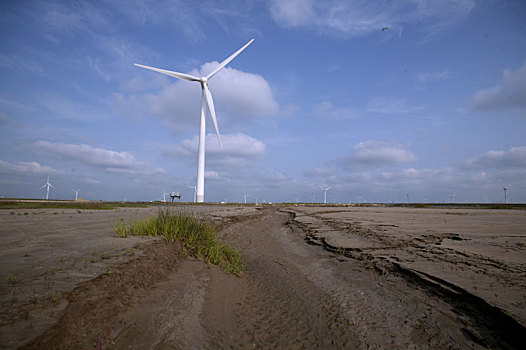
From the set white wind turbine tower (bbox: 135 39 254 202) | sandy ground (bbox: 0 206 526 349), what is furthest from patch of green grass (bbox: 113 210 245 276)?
white wind turbine tower (bbox: 135 39 254 202)

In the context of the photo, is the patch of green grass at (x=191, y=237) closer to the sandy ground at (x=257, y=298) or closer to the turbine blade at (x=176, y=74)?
the sandy ground at (x=257, y=298)

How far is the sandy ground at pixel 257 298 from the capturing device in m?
3.43

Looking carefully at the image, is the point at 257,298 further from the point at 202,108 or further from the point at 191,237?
the point at 202,108

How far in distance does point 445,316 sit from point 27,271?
6.54 m

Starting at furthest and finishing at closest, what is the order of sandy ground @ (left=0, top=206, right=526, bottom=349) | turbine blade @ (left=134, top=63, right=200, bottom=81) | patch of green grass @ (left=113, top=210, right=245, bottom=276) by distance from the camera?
turbine blade @ (left=134, top=63, right=200, bottom=81)
patch of green grass @ (left=113, top=210, right=245, bottom=276)
sandy ground @ (left=0, top=206, right=526, bottom=349)

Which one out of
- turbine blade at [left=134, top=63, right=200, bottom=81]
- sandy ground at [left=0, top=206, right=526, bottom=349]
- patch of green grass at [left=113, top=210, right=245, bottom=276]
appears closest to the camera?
sandy ground at [left=0, top=206, right=526, bottom=349]

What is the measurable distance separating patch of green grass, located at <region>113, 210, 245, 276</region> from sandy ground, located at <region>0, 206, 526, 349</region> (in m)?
0.52

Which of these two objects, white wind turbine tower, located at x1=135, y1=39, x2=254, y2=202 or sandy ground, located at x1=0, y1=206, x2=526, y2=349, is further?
white wind turbine tower, located at x1=135, y1=39, x2=254, y2=202

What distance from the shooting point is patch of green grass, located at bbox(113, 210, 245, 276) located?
7.75 metres

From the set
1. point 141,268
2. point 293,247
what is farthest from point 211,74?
point 141,268

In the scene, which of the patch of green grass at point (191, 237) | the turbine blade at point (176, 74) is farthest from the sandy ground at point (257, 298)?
the turbine blade at point (176, 74)

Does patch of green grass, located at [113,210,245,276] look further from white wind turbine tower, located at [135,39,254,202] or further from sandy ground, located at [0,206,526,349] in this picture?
Result: white wind turbine tower, located at [135,39,254,202]

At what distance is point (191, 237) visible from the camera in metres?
8.34

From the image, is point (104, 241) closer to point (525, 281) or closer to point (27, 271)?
point (27, 271)
